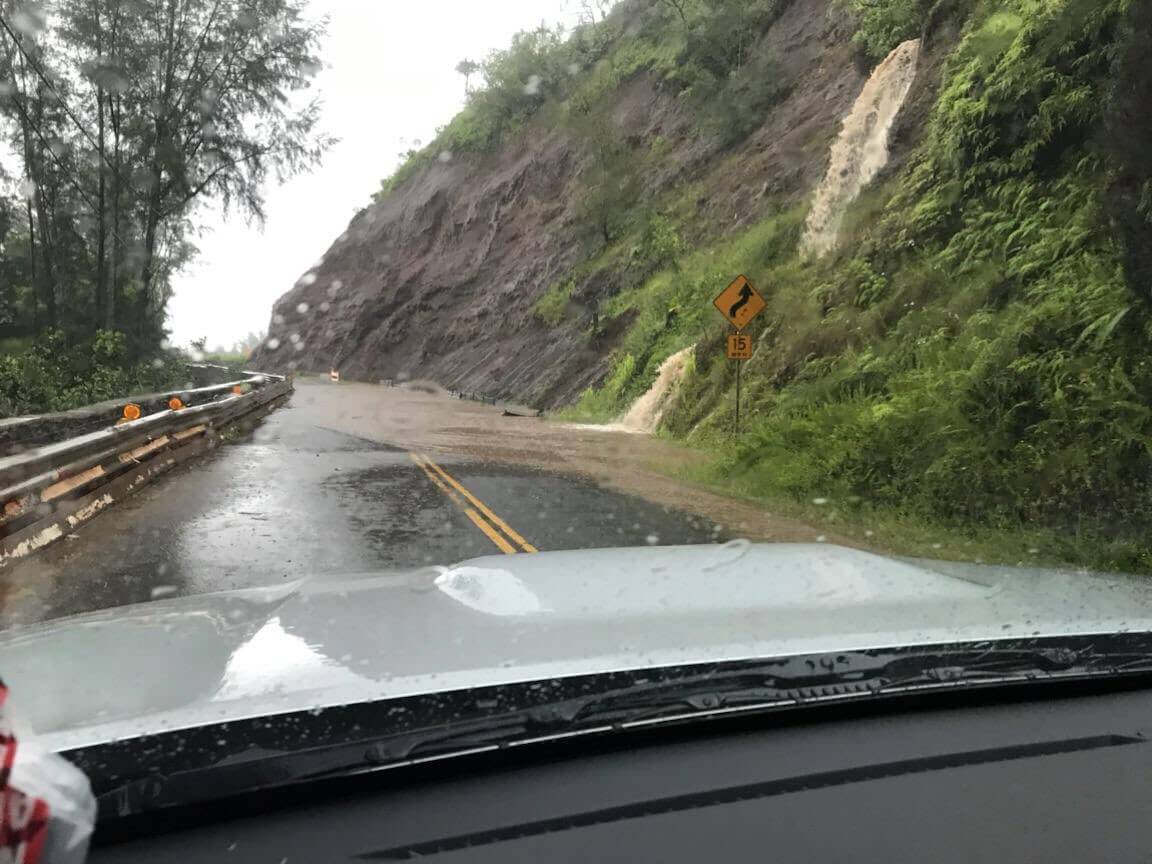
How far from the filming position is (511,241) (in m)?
57.6

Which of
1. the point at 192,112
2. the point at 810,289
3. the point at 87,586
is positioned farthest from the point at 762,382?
the point at 192,112

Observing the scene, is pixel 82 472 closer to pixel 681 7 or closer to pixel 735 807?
pixel 735 807

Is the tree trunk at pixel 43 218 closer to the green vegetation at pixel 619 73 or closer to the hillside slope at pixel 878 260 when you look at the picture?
the hillside slope at pixel 878 260

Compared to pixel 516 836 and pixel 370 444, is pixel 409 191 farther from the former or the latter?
pixel 516 836

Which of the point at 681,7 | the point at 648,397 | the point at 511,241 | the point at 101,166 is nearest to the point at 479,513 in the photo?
the point at 648,397

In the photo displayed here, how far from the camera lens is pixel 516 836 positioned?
6.86ft

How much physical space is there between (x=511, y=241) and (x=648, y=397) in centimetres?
3262

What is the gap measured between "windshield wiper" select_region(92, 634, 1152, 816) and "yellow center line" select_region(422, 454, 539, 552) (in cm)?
617

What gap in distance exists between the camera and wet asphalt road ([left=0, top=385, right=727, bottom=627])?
752cm

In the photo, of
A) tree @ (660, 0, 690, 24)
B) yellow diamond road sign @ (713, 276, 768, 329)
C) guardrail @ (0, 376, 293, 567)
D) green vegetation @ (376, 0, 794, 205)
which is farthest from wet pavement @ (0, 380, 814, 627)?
tree @ (660, 0, 690, 24)

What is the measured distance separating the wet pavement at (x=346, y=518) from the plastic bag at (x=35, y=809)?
362cm

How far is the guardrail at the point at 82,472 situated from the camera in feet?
27.5

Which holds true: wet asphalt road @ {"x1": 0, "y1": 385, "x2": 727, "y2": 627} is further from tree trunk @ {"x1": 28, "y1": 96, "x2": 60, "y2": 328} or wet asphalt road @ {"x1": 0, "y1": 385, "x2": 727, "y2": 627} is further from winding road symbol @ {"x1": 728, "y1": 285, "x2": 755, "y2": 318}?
tree trunk @ {"x1": 28, "y1": 96, "x2": 60, "y2": 328}

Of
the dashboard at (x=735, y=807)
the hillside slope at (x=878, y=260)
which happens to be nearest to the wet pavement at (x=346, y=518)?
the hillside slope at (x=878, y=260)
